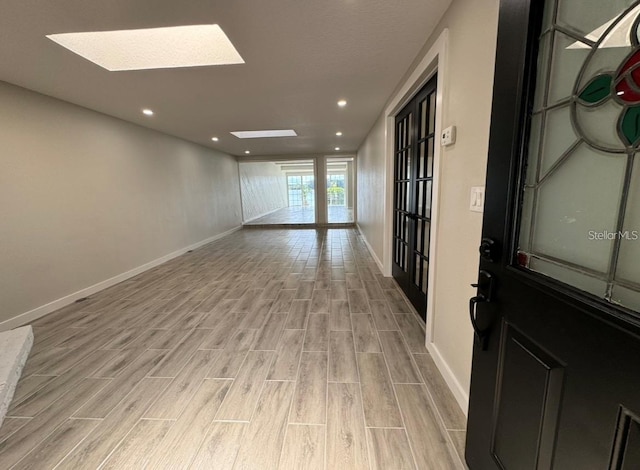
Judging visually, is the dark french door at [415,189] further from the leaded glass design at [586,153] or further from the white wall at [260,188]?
the white wall at [260,188]

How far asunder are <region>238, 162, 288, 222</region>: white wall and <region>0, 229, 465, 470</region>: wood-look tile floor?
6.63m

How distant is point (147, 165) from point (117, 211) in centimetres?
110

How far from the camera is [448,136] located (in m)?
1.60

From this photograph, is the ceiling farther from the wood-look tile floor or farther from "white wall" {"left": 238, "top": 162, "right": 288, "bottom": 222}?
"white wall" {"left": 238, "top": 162, "right": 288, "bottom": 222}

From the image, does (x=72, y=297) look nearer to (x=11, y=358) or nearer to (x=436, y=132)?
(x=11, y=358)

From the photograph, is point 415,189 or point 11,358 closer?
point 11,358

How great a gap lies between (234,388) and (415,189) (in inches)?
94.6

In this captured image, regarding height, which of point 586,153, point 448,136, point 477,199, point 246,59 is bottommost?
point 477,199

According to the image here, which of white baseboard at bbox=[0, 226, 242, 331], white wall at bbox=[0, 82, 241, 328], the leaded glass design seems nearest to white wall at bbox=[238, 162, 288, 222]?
white wall at bbox=[0, 82, 241, 328]

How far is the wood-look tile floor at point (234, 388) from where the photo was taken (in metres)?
1.28

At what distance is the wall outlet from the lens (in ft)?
5.10

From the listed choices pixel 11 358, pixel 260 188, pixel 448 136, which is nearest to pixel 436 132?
pixel 448 136

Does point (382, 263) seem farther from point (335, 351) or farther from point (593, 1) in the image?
point (593, 1)

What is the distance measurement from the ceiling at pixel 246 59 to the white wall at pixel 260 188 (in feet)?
17.8
